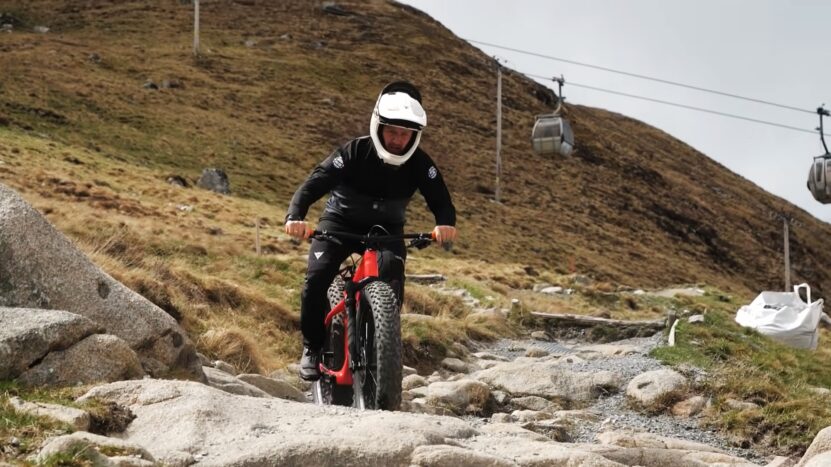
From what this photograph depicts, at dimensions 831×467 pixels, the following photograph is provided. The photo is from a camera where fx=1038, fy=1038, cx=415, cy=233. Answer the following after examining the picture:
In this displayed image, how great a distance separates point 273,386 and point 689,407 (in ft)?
15.5

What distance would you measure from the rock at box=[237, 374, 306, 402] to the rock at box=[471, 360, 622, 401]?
307 cm

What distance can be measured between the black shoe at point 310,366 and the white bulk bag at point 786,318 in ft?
42.0

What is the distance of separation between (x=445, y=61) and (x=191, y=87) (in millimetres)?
27137

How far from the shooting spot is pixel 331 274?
7.98 metres

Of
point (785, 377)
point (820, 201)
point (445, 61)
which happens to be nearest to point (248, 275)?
point (785, 377)

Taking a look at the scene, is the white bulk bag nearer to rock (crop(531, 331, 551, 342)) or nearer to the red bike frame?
rock (crop(531, 331, 551, 342))

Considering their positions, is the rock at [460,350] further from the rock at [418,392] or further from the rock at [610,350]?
the rock at [418,392]

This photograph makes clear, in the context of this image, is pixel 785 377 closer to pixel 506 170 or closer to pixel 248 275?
pixel 248 275

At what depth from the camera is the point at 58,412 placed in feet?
18.3

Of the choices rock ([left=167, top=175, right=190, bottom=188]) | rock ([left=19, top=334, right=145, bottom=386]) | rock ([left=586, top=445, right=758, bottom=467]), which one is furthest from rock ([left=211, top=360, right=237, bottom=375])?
rock ([left=167, top=175, right=190, bottom=188])

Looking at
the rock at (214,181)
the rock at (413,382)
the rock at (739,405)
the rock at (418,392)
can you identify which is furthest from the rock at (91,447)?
the rock at (214,181)

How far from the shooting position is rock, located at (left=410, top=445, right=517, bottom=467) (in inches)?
205

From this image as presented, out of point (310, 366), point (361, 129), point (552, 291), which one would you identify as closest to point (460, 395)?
point (310, 366)

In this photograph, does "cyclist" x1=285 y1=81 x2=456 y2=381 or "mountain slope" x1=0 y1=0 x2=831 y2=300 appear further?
"mountain slope" x1=0 y1=0 x2=831 y2=300
